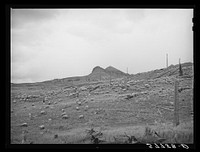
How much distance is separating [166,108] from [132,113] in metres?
0.77

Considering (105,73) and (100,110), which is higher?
(105,73)

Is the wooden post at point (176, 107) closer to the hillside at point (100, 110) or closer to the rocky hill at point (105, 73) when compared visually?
the hillside at point (100, 110)

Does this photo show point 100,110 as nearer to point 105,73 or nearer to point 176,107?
point 105,73

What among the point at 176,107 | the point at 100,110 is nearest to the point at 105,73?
the point at 100,110

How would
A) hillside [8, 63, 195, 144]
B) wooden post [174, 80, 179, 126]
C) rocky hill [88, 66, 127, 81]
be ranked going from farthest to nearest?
rocky hill [88, 66, 127, 81] → wooden post [174, 80, 179, 126] → hillside [8, 63, 195, 144]

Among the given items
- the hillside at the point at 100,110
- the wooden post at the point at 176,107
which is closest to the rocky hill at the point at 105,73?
the hillside at the point at 100,110

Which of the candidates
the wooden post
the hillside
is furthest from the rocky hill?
the wooden post

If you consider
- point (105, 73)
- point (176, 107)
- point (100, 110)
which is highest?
point (105, 73)

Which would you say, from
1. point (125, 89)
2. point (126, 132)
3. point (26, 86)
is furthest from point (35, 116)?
point (125, 89)

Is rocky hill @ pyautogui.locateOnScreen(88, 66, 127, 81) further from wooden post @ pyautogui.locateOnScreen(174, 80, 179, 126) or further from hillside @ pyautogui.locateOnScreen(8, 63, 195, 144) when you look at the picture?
wooden post @ pyautogui.locateOnScreen(174, 80, 179, 126)

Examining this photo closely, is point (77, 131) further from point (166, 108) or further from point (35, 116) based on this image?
point (166, 108)

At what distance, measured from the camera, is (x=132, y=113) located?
4.52m
